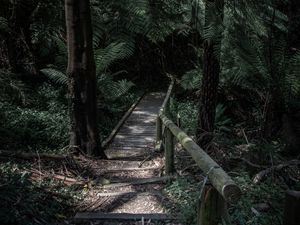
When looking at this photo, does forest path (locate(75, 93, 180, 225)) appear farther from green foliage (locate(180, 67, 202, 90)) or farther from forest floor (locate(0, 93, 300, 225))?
green foliage (locate(180, 67, 202, 90))

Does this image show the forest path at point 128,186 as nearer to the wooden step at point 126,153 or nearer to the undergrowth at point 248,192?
the wooden step at point 126,153

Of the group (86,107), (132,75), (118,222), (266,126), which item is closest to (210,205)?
(118,222)

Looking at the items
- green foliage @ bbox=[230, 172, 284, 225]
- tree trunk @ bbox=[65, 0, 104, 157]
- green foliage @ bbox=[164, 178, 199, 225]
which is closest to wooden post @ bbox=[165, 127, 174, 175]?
green foliage @ bbox=[164, 178, 199, 225]

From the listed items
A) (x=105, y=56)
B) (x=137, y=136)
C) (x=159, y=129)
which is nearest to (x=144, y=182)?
(x=159, y=129)

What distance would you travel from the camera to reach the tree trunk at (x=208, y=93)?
5.62 meters

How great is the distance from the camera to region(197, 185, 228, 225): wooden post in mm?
2355

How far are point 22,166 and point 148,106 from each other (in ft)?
19.0

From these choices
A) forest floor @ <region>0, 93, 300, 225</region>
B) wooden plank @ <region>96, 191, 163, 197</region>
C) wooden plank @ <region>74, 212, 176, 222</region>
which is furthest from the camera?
wooden plank @ <region>96, 191, 163, 197</region>

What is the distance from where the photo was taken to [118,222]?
362 centimetres

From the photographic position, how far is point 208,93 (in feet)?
19.3

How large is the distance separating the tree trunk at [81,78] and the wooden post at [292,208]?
→ 14.2ft

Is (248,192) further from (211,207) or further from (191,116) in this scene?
(191,116)

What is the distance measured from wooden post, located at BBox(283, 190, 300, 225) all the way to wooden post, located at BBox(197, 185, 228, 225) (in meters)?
0.58

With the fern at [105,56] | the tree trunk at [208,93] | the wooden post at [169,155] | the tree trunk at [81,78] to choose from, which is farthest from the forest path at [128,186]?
the fern at [105,56]
